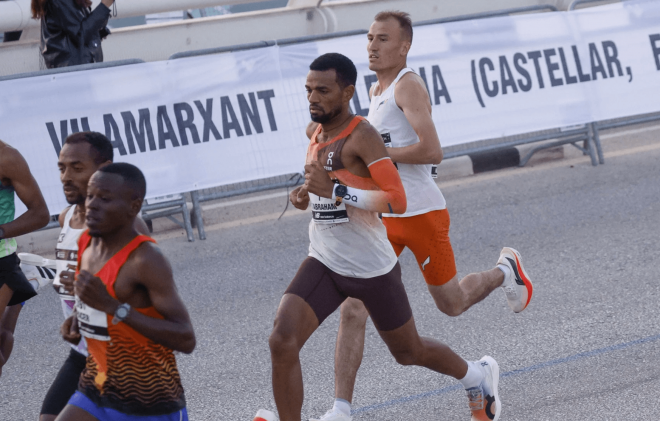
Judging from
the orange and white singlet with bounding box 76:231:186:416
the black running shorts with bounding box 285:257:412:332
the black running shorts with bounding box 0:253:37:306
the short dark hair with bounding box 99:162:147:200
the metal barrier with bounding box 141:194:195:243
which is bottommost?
the metal barrier with bounding box 141:194:195:243

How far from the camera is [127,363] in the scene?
314 centimetres

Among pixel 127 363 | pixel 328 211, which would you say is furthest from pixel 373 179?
pixel 127 363

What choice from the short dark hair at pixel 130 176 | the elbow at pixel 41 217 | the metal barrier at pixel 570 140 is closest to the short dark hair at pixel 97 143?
the short dark hair at pixel 130 176

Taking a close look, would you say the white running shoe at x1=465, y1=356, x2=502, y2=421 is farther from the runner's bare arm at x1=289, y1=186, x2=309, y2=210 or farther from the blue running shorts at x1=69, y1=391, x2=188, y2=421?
the blue running shorts at x1=69, y1=391, x2=188, y2=421

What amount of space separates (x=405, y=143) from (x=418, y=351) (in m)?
1.24

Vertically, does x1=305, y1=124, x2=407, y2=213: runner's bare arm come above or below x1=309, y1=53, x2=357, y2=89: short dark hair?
below

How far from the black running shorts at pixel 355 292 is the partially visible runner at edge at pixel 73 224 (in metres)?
1.06

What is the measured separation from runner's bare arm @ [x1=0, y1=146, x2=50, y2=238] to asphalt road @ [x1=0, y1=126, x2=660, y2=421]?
1.16 metres

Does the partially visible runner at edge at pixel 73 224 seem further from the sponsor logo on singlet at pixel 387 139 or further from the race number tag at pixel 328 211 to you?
the sponsor logo on singlet at pixel 387 139

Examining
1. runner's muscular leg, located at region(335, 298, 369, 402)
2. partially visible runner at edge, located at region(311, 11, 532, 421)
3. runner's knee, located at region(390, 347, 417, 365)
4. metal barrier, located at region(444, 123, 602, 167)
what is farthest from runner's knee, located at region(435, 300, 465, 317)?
metal barrier, located at region(444, 123, 602, 167)

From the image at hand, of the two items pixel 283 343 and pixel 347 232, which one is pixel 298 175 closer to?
pixel 347 232

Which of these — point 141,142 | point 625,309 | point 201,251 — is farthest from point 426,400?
point 141,142

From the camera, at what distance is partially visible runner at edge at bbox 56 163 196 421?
3.07 meters

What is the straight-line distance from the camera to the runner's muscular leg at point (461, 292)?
5.03m
